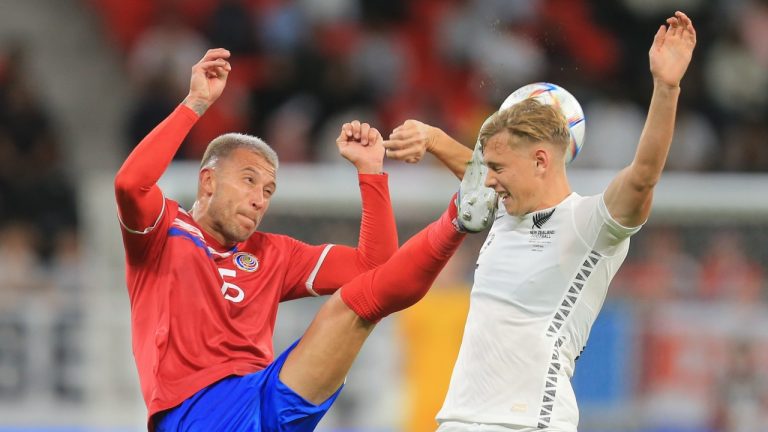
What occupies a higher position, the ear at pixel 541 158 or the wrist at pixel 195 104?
the wrist at pixel 195 104

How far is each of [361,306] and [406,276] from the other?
0.18 metres

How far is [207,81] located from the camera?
455 centimetres

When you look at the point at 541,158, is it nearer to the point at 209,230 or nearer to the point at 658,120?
the point at 658,120

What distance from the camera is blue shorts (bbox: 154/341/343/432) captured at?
4.37 m

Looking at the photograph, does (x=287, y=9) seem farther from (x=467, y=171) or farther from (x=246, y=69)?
(x=467, y=171)

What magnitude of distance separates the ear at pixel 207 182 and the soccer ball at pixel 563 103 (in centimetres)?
110

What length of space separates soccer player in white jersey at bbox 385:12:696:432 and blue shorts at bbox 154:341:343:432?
536 mm

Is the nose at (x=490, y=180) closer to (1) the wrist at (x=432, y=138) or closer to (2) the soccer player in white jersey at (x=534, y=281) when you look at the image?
(2) the soccer player in white jersey at (x=534, y=281)

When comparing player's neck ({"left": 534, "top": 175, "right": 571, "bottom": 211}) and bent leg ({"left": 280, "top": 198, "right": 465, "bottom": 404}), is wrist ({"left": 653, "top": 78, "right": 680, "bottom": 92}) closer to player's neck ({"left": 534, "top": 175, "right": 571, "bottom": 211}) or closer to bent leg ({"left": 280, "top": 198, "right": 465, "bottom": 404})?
player's neck ({"left": 534, "top": 175, "right": 571, "bottom": 211})

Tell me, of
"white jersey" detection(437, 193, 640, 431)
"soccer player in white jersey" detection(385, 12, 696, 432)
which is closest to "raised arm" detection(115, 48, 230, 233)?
"soccer player in white jersey" detection(385, 12, 696, 432)

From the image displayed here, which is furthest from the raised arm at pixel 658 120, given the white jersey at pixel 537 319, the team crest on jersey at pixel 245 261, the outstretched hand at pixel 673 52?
the team crest on jersey at pixel 245 261

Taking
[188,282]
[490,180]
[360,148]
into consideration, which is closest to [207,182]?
[188,282]

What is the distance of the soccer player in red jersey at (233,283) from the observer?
171 inches

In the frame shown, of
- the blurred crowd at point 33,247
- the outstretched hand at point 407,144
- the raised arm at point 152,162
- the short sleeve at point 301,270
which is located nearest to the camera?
the raised arm at point 152,162
